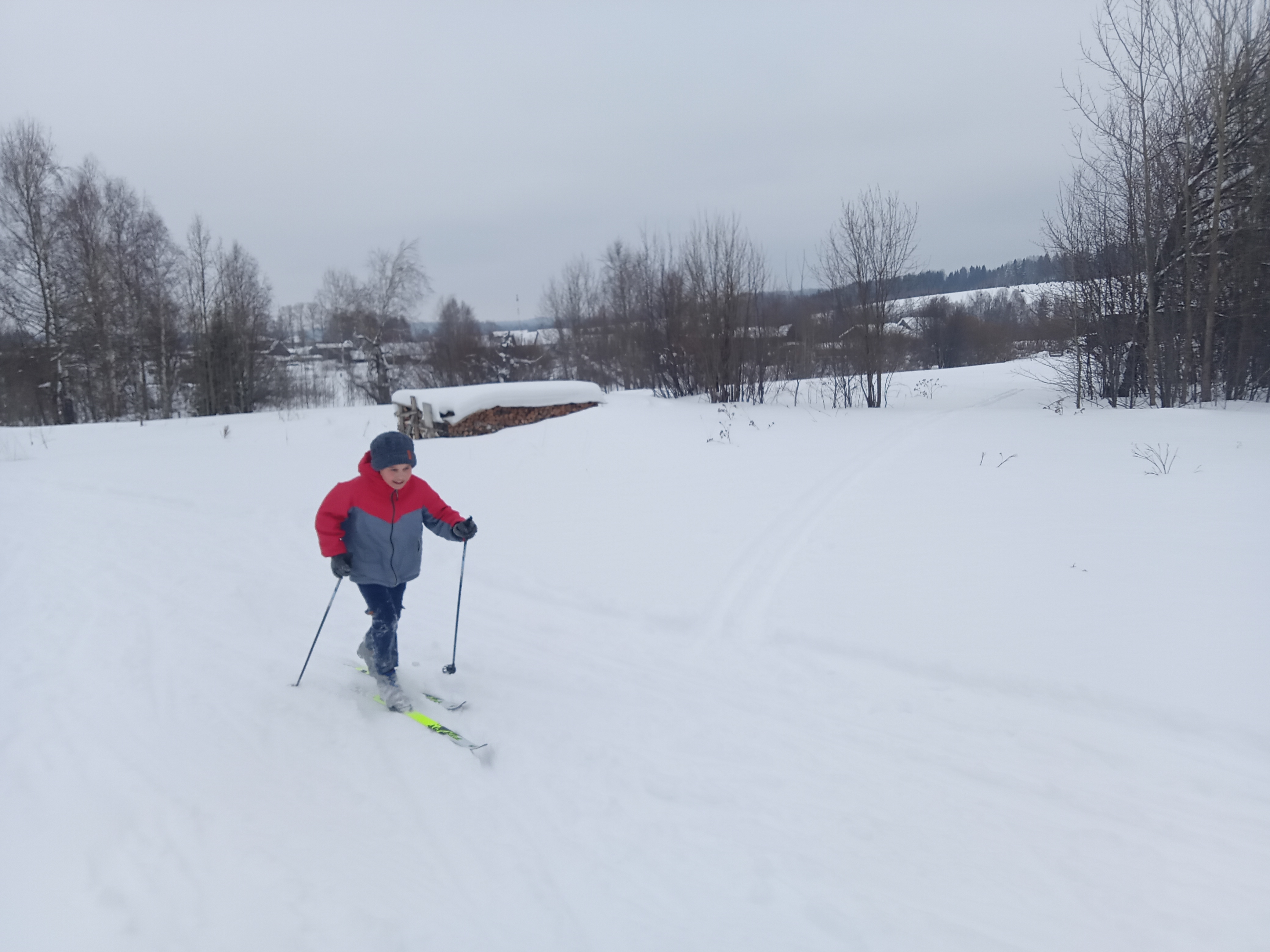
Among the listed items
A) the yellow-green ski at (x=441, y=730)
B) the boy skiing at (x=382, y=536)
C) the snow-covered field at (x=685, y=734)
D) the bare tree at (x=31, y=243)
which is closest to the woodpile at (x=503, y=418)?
the snow-covered field at (x=685, y=734)

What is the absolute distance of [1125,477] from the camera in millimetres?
7121

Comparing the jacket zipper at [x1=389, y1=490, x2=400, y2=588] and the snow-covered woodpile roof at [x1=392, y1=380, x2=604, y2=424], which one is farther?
the snow-covered woodpile roof at [x1=392, y1=380, x2=604, y2=424]

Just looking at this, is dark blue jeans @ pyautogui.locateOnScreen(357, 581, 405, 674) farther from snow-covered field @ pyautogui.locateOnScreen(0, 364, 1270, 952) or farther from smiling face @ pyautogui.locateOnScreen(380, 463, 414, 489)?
smiling face @ pyautogui.locateOnScreen(380, 463, 414, 489)

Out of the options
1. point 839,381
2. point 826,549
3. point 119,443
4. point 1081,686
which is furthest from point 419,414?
point 1081,686

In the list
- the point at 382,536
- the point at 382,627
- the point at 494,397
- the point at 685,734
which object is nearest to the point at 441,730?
the point at 382,627

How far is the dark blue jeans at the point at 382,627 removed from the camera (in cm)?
378

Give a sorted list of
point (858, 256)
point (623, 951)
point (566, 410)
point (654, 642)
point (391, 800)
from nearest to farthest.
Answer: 1. point (623, 951)
2. point (391, 800)
3. point (654, 642)
4. point (858, 256)
5. point (566, 410)

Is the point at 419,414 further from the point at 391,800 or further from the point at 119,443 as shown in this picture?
the point at 391,800

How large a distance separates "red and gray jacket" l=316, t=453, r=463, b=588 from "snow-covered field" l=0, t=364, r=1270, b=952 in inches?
30.9

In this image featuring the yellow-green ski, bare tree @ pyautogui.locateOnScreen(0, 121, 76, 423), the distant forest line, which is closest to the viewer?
the yellow-green ski

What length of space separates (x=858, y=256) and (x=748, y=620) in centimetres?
1160

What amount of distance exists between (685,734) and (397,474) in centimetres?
207

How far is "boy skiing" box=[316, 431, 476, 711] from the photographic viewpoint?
3.62 metres

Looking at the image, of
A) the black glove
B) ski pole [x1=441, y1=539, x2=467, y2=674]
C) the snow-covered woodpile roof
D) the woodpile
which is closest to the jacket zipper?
the black glove
